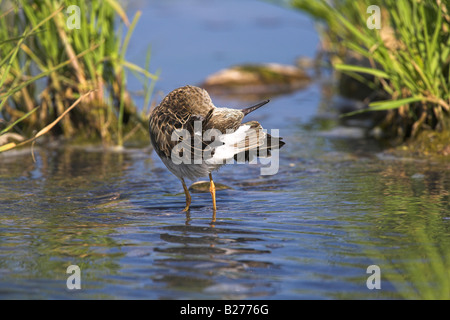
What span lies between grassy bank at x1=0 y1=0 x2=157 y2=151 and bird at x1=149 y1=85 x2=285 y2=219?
86.4 inches

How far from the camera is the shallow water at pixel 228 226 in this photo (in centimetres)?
429

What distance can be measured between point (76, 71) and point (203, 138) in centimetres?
357

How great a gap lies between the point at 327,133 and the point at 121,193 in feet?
12.1

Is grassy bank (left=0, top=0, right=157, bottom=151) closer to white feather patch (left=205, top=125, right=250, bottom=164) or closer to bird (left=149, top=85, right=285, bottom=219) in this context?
bird (left=149, top=85, right=285, bottom=219)

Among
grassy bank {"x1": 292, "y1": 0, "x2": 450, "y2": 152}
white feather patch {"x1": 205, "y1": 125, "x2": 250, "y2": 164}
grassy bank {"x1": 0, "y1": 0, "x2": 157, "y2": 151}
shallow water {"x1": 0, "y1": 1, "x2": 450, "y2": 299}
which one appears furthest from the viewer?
grassy bank {"x1": 0, "y1": 0, "x2": 157, "y2": 151}

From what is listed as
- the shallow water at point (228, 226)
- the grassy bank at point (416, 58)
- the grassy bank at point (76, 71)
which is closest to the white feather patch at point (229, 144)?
the shallow water at point (228, 226)

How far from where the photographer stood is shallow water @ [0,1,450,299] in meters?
4.29

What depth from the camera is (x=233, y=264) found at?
15.1 feet

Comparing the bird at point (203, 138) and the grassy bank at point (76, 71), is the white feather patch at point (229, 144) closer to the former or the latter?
the bird at point (203, 138)

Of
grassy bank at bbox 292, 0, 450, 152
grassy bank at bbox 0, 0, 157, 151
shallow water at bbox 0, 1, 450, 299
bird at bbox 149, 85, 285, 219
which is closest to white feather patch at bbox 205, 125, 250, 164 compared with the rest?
bird at bbox 149, 85, 285, 219

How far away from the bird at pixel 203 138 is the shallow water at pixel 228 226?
480 mm

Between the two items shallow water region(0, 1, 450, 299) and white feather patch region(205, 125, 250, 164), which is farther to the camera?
white feather patch region(205, 125, 250, 164)

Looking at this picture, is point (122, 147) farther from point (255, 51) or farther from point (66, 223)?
point (255, 51)

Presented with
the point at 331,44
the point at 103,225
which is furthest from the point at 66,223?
the point at 331,44
